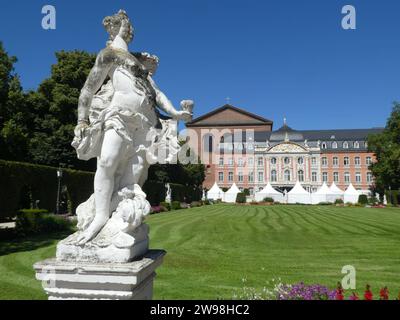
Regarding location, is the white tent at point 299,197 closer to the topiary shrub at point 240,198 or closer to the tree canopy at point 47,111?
the topiary shrub at point 240,198

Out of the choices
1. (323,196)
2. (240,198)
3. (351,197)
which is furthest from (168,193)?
(351,197)

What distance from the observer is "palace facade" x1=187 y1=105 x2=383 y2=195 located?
70062 mm

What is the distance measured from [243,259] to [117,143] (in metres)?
7.37

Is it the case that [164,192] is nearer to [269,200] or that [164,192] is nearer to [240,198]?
[240,198]

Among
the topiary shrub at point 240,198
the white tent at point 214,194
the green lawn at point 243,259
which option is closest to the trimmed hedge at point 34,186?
the green lawn at point 243,259

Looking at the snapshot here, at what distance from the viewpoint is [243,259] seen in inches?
383

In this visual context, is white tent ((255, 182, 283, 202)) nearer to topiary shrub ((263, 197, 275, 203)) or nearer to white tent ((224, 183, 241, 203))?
topiary shrub ((263, 197, 275, 203))

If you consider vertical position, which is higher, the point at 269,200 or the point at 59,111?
the point at 59,111

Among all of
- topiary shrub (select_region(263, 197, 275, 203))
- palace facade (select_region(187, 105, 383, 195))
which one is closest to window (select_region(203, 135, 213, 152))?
palace facade (select_region(187, 105, 383, 195))

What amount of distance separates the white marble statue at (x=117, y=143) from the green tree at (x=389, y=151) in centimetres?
4753

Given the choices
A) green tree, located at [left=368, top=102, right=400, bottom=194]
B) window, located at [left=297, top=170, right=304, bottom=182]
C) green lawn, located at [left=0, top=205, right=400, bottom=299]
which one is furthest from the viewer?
window, located at [left=297, top=170, right=304, bottom=182]

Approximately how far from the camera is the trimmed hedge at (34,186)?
18.7 metres
